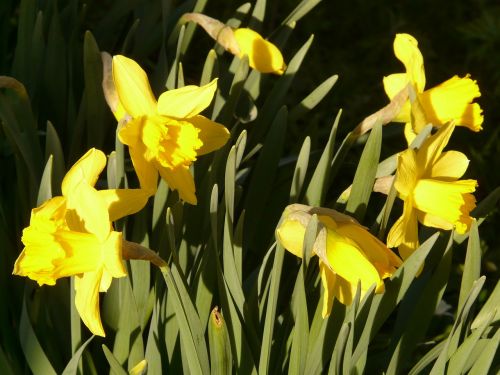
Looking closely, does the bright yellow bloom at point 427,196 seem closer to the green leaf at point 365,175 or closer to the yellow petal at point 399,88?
the green leaf at point 365,175

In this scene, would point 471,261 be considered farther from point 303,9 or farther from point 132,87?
point 303,9

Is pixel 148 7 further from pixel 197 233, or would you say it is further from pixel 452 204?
pixel 452 204

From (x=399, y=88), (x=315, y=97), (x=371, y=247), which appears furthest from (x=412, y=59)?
(x=371, y=247)

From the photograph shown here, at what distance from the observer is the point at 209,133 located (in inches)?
54.1

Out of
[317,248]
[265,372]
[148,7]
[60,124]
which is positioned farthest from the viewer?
[148,7]

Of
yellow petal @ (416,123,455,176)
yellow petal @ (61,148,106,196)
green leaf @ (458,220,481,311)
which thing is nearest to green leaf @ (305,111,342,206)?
yellow petal @ (416,123,455,176)

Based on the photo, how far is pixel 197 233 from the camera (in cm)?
155

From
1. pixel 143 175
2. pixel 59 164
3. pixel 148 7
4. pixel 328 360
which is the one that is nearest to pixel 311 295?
pixel 328 360

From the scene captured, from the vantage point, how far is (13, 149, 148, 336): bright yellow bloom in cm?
114

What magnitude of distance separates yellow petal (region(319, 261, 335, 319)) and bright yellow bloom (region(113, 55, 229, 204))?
0.79 feet

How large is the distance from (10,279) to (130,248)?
52cm

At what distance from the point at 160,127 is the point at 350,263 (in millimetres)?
380

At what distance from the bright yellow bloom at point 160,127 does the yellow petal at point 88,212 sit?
12 cm

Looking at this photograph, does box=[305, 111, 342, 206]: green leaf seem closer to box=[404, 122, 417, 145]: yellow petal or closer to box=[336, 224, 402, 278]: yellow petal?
box=[404, 122, 417, 145]: yellow petal
